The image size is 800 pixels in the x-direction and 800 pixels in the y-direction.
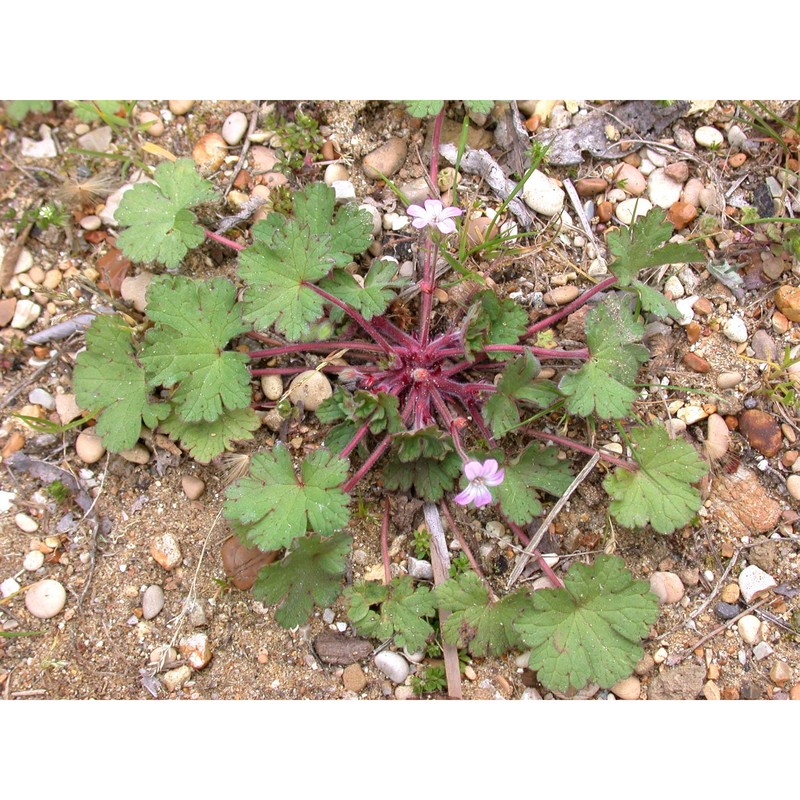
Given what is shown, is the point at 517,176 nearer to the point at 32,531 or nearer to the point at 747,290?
the point at 747,290

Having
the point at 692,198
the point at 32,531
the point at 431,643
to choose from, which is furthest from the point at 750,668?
the point at 32,531

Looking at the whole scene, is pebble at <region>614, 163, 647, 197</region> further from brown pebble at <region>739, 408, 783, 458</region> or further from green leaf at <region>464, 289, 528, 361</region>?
brown pebble at <region>739, 408, 783, 458</region>

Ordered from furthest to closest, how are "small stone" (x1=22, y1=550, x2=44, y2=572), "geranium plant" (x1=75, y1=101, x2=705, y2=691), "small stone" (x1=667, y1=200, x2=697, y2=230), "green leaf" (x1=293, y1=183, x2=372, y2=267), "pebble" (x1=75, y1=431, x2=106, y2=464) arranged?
"small stone" (x1=667, y1=200, x2=697, y2=230) → "pebble" (x1=75, y1=431, x2=106, y2=464) → "small stone" (x1=22, y1=550, x2=44, y2=572) → "green leaf" (x1=293, y1=183, x2=372, y2=267) → "geranium plant" (x1=75, y1=101, x2=705, y2=691)

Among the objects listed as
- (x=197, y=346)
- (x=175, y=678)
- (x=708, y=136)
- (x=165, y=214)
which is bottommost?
(x=175, y=678)

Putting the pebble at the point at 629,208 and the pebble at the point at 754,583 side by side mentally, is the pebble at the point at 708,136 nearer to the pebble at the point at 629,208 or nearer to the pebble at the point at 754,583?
the pebble at the point at 629,208

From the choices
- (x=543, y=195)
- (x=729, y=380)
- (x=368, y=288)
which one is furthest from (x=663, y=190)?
(x=368, y=288)

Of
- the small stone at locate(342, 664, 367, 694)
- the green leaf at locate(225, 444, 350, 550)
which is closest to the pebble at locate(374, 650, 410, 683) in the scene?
the small stone at locate(342, 664, 367, 694)

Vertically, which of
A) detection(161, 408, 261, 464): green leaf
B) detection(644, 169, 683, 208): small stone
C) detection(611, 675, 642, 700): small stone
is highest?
detection(644, 169, 683, 208): small stone

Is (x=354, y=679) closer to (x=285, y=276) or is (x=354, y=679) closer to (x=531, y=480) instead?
(x=531, y=480)
